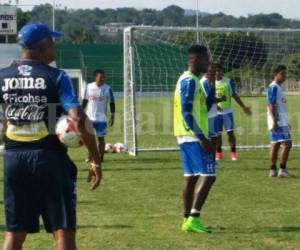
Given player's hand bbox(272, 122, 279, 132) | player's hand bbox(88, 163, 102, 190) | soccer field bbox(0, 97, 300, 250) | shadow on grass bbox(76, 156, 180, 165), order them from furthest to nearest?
shadow on grass bbox(76, 156, 180, 165) → player's hand bbox(272, 122, 279, 132) → soccer field bbox(0, 97, 300, 250) → player's hand bbox(88, 163, 102, 190)

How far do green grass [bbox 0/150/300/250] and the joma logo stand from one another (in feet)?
8.99

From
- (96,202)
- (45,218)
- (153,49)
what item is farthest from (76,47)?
(45,218)

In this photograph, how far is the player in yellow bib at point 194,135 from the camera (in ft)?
29.0

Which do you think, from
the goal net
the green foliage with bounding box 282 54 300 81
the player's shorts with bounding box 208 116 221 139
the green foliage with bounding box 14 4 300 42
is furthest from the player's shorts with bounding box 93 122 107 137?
the green foliage with bounding box 14 4 300 42

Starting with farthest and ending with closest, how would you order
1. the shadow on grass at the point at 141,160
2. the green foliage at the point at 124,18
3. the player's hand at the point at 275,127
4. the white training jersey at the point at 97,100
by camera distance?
the green foliage at the point at 124,18 → the shadow on grass at the point at 141,160 → the white training jersey at the point at 97,100 → the player's hand at the point at 275,127

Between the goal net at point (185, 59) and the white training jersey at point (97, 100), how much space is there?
146 centimetres

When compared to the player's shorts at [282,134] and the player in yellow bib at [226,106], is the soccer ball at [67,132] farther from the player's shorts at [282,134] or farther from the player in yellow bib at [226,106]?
the player in yellow bib at [226,106]

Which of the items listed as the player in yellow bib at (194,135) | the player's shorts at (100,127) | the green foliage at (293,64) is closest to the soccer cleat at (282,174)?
the player's shorts at (100,127)

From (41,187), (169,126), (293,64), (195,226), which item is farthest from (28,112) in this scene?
(169,126)

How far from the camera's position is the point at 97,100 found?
16.5 m

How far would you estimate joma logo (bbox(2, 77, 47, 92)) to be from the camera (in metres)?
5.78

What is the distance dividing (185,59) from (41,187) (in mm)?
16493

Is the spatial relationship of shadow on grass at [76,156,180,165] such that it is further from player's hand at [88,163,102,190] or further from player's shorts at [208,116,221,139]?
player's hand at [88,163,102,190]

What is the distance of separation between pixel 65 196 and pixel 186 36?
15.5m
